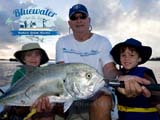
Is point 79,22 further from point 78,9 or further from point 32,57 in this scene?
point 32,57

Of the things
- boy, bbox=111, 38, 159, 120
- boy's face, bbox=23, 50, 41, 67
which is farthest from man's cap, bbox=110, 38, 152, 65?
boy's face, bbox=23, 50, 41, 67

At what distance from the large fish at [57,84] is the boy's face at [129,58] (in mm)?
755

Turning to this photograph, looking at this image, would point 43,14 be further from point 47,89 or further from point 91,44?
point 47,89

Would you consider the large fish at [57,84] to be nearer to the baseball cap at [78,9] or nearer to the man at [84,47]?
the man at [84,47]

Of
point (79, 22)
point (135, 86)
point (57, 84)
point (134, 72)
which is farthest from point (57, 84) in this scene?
point (79, 22)

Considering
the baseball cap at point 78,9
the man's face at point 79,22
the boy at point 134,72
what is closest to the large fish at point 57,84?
the boy at point 134,72

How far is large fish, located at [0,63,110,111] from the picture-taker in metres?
3.50

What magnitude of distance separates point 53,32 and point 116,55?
246 inches

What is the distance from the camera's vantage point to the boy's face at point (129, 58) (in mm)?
4168

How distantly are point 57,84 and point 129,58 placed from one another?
104 cm

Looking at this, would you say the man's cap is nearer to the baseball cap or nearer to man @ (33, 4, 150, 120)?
man @ (33, 4, 150, 120)

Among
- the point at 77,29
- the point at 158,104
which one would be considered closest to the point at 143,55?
the point at 158,104

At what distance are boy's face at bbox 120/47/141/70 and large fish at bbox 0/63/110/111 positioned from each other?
76 cm

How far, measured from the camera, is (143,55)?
4281 millimetres
